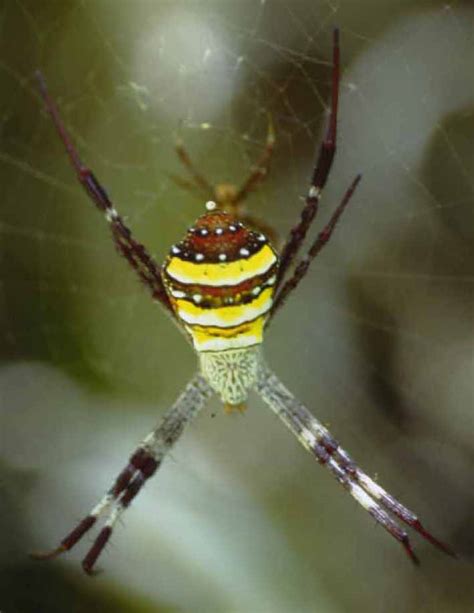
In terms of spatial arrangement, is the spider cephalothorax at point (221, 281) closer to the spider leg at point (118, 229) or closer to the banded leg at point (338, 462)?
the spider leg at point (118, 229)

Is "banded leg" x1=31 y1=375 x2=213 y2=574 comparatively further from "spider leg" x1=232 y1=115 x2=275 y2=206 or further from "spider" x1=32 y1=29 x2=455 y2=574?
"spider leg" x1=232 y1=115 x2=275 y2=206

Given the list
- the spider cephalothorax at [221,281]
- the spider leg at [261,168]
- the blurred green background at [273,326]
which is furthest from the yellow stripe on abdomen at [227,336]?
the blurred green background at [273,326]

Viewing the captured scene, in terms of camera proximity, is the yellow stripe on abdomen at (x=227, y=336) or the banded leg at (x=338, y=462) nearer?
the yellow stripe on abdomen at (x=227, y=336)

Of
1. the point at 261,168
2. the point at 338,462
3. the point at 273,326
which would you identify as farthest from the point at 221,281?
the point at 273,326

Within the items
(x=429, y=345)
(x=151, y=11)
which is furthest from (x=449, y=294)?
(x=151, y=11)

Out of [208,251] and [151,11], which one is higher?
[151,11]

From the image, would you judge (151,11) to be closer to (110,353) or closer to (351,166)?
(351,166)
